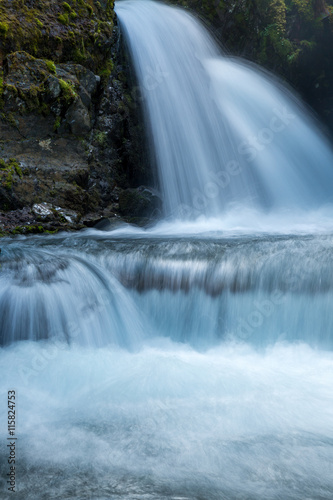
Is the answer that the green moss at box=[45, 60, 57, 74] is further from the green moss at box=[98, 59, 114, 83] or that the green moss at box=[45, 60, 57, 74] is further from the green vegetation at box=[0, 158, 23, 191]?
the green vegetation at box=[0, 158, 23, 191]

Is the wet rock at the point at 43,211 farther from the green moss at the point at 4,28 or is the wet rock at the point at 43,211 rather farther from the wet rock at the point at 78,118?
the green moss at the point at 4,28

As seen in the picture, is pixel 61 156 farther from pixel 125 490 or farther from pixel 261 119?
pixel 125 490

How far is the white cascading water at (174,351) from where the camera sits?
2.63 meters

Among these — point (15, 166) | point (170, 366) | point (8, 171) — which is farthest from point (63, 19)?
point (170, 366)

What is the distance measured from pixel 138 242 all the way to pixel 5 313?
2174mm

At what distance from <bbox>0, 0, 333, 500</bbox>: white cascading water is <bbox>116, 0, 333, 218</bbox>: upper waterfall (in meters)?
0.07

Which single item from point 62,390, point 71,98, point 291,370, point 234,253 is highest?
point 71,98

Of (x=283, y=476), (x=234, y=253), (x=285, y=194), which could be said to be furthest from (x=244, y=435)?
(x=285, y=194)

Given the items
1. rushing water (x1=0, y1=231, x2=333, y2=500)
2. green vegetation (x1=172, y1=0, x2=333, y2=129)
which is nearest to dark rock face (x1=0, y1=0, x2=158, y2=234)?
rushing water (x1=0, y1=231, x2=333, y2=500)

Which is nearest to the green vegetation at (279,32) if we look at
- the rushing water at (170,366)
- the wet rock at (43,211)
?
the wet rock at (43,211)

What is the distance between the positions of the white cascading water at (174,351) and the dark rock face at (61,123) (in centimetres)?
77

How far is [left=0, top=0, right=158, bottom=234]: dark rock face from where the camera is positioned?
24.0 ft

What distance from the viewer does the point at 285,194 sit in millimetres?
9766

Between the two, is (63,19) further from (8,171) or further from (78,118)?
(8,171)
